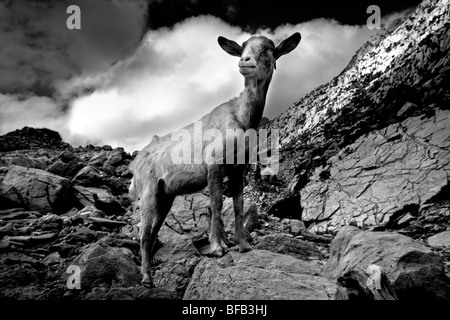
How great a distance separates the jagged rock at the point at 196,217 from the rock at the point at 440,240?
185 inches

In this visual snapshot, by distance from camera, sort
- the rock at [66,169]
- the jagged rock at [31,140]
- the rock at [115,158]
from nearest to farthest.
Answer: the rock at [66,169] → the rock at [115,158] → the jagged rock at [31,140]

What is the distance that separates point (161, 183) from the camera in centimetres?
547

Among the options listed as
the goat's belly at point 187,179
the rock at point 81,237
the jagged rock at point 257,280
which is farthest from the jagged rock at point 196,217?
the jagged rock at point 257,280

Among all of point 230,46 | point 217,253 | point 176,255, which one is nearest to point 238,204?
point 217,253

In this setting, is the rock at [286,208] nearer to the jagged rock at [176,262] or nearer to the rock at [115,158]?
the jagged rock at [176,262]

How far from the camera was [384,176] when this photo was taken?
480 inches

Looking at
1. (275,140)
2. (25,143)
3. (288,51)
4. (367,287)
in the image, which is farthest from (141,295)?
(25,143)

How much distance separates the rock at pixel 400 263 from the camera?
4500mm

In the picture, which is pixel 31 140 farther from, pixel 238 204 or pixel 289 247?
pixel 238 204

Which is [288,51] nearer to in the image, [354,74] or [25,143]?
[354,74]

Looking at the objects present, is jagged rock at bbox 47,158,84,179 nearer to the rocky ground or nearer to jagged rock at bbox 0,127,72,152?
the rocky ground

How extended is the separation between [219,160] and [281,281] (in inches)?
73.8

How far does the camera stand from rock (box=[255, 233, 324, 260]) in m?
6.48

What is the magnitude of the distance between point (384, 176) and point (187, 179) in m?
9.72
